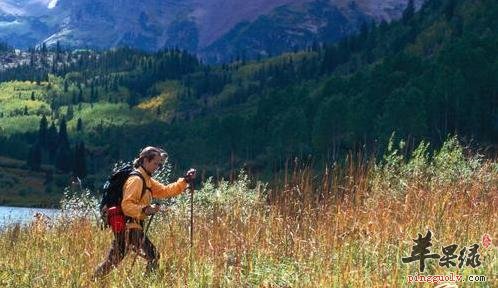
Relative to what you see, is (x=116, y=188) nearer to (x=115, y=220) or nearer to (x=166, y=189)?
(x=115, y=220)

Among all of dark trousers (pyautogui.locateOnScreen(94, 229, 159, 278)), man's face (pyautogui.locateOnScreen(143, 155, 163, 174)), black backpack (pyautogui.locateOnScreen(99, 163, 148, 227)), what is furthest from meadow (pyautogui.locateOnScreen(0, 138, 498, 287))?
man's face (pyautogui.locateOnScreen(143, 155, 163, 174))

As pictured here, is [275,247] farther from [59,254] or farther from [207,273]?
[59,254]

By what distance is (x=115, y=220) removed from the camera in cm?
930

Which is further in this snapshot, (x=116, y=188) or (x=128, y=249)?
(x=116, y=188)

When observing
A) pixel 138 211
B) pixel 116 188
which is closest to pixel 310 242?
pixel 138 211

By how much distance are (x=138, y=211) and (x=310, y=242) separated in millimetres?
2473

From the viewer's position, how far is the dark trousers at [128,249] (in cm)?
906

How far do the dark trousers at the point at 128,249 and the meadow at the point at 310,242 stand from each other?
134 mm

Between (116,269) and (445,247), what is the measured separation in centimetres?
428

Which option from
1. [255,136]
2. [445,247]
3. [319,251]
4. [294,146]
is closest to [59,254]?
[319,251]

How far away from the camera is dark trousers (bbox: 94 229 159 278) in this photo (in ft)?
29.7

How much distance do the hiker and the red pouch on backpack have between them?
0.22ft

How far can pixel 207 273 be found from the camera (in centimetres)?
807

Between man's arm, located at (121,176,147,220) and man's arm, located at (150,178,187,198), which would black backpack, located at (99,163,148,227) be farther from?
man's arm, located at (150,178,187,198)
